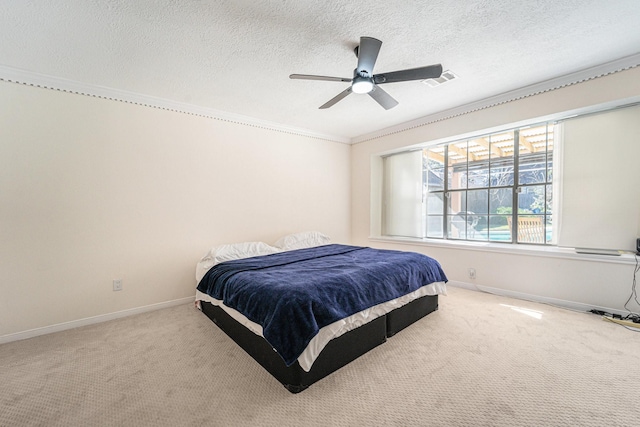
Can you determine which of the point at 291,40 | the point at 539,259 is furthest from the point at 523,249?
the point at 291,40

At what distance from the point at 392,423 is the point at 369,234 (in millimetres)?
3638

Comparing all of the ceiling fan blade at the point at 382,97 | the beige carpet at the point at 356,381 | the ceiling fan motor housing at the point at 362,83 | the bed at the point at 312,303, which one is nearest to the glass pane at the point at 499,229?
the beige carpet at the point at 356,381

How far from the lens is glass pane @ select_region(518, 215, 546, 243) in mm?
3275

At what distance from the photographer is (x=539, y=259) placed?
3.08 m

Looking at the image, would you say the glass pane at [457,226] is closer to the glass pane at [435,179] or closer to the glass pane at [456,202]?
the glass pane at [456,202]

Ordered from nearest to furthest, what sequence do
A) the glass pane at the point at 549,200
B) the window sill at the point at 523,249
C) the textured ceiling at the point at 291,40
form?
the textured ceiling at the point at 291,40, the window sill at the point at 523,249, the glass pane at the point at 549,200

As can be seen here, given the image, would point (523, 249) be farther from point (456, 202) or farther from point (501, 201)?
point (456, 202)

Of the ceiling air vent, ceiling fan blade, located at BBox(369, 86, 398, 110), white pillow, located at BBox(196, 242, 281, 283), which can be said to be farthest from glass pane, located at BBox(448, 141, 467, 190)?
white pillow, located at BBox(196, 242, 281, 283)

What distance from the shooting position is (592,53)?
239 cm

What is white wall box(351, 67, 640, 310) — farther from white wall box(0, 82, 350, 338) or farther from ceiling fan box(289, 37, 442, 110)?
white wall box(0, 82, 350, 338)

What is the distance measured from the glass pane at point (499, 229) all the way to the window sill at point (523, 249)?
12 cm

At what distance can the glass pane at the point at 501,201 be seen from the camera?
11.6 ft

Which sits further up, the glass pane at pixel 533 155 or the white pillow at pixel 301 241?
the glass pane at pixel 533 155

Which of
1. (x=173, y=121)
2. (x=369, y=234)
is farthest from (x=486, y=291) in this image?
(x=173, y=121)
